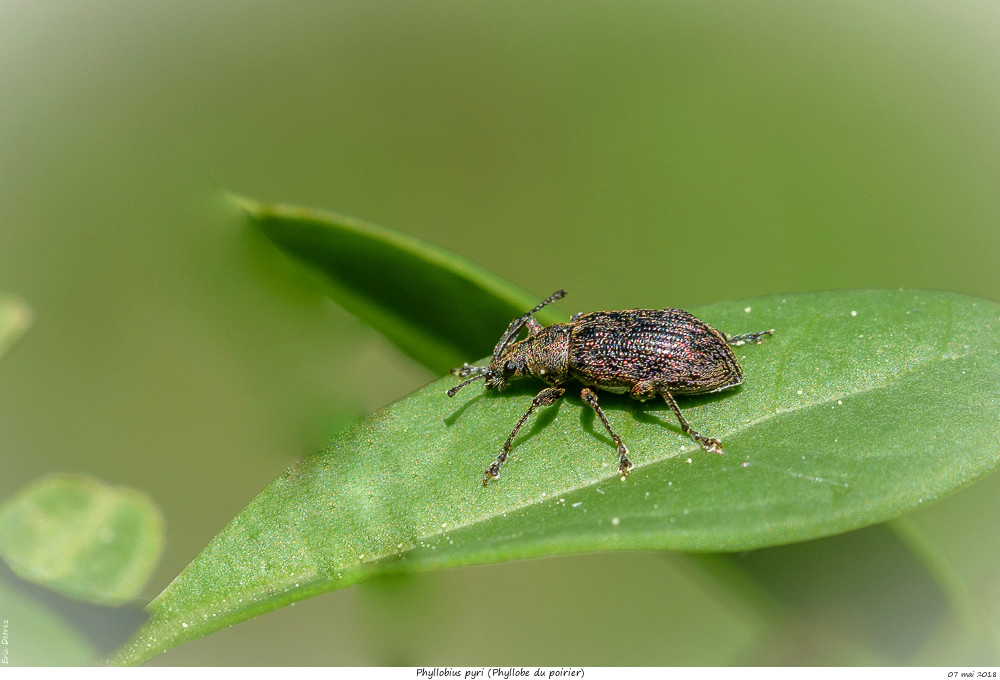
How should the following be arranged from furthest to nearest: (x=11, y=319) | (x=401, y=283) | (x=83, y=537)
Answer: (x=11, y=319), (x=83, y=537), (x=401, y=283)

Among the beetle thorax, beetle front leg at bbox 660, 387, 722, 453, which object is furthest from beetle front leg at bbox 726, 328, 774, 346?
the beetle thorax

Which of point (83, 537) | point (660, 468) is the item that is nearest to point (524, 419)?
point (660, 468)

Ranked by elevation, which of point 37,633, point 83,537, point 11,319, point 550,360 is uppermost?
point 11,319

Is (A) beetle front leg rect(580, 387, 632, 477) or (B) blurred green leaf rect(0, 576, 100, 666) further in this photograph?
(B) blurred green leaf rect(0, 576, 100, 666)

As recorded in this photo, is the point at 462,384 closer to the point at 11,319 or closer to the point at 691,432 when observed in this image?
the point at 691,432

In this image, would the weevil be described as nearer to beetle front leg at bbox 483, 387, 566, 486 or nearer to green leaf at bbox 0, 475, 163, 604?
beetle front leg at bbox 483, 387, 566, 486

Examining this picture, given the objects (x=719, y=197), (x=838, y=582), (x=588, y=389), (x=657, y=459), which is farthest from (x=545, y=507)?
(x=719, y=197)
